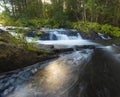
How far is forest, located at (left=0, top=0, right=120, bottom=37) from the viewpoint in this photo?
19.0 m

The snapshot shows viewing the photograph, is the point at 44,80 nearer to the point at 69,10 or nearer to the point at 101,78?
the point at 101,78

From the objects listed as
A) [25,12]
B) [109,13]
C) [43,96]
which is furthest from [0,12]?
[43,96]

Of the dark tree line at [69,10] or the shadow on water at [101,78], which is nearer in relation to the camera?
the shadow on water at [101,78]

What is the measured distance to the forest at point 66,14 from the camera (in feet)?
62.4

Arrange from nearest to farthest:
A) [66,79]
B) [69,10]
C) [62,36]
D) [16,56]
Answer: [66,79] → [16,56] → [62,36] → [69,10]

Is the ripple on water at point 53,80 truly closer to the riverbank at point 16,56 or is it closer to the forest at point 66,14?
the riverbank at point 16,56

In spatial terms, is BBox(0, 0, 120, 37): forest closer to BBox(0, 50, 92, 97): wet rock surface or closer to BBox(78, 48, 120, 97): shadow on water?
BBox(78, 48, 120, 97): shadow on water

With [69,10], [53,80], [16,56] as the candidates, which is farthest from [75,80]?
[69,10]

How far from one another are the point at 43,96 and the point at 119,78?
2.80 meters

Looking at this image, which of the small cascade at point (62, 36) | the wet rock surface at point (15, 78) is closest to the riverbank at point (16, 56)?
the wet rock surface at point (15, 78)

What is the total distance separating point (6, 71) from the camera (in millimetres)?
6395

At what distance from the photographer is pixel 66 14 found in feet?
75.2

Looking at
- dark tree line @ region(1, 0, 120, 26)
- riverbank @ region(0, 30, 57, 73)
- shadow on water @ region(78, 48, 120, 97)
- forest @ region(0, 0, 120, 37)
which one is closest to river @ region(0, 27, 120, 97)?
shadow on water @ region(78, 48, 120, 97)

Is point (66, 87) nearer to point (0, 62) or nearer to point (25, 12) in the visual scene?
point (0, 62)
